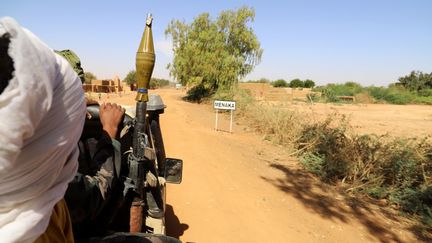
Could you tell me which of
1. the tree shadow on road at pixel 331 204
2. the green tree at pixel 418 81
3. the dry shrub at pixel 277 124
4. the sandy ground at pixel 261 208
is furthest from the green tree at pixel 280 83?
the tree shadow on road at pixel 331 204

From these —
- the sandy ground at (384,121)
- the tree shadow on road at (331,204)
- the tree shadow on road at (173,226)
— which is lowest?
the sandy ground at (384,121)

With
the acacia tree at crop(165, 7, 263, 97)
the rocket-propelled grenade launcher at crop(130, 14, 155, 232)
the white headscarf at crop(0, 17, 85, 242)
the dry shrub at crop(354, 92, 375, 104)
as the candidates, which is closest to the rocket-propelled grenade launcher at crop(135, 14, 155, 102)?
the rocket-propelled grenade launcher at crop(130, 14, 155, 232)

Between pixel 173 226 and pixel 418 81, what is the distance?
59378 millimetres

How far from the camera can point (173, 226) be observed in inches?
148

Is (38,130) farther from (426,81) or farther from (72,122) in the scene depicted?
(426,81)

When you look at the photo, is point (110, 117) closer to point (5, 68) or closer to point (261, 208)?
point (5, 68)

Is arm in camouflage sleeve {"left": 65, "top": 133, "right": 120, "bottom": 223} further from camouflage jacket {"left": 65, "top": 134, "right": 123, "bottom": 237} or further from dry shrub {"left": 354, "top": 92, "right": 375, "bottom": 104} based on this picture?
dry shrub {"left": 354, "top": 92, "right": 375, "bottom": 104}

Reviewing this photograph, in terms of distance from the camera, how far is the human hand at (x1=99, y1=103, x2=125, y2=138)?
5.92 feet

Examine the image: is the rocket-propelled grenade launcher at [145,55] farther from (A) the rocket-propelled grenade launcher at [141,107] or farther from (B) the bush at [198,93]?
(B) the bush at [198,93]

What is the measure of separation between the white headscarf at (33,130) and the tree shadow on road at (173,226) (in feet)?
9.13

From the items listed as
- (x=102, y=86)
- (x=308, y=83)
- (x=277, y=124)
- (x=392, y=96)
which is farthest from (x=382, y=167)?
(x=308, y=83)

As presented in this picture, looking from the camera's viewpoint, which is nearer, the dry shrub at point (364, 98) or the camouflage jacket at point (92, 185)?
the camouflage jacket at point (92, 185)

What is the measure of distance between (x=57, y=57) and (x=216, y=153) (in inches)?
248

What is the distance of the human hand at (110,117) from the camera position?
5.92 ft
